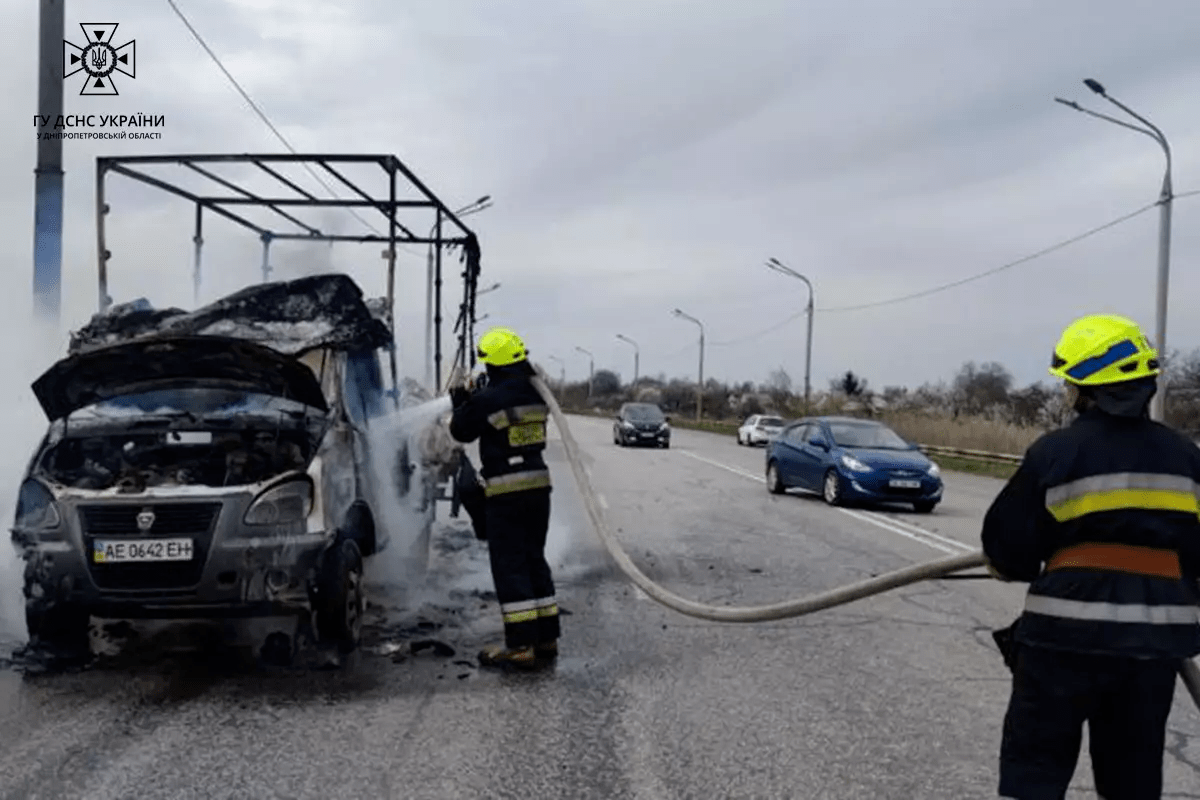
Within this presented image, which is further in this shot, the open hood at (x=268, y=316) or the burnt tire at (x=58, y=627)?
the open hood at (x=268, y=316)

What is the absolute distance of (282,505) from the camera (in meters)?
6.18

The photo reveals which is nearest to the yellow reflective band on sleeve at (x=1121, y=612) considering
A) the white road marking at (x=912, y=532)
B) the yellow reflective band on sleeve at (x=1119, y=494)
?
the yellow reflective band on sleeve at (x=1119, y=494)

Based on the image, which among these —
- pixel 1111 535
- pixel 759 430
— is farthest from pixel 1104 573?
pixel 759 430

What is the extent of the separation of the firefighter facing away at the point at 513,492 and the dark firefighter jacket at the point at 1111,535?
12.3 feet

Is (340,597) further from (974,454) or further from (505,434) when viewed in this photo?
(974,454)

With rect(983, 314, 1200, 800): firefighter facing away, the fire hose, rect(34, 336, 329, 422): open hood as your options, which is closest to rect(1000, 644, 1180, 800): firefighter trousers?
rect(983, 314, 1200, 800): firefighter facing away

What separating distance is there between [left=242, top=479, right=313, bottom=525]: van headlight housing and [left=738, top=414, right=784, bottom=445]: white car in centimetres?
3964

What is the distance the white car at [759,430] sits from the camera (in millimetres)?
45469

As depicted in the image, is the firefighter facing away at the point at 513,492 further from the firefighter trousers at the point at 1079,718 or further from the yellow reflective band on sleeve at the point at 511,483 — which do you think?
the firefighter trousers at the point at 1079,718

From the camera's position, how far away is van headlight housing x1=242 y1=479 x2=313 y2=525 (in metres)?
6.05

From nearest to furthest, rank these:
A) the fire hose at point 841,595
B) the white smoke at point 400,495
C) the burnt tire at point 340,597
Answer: the fire hose at point 841,595, the burnt tire at point 340,597, the white smoke at point 400,495

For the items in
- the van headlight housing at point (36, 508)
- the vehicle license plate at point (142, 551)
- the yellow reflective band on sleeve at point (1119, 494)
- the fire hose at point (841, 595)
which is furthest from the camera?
the van headlight housing at point (36, 508)

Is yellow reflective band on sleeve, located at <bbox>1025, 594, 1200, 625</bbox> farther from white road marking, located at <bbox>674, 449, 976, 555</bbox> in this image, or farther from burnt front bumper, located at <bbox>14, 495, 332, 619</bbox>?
white road marking, located at <bbox>674, 449, 976, 555</bbox>

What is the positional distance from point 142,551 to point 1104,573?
477cm
